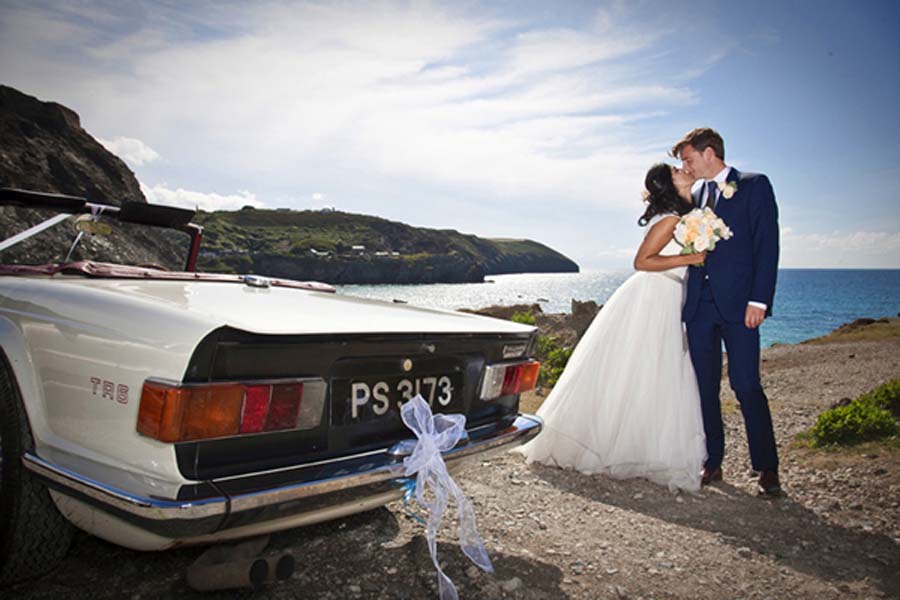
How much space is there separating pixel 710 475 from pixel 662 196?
6.50 feet

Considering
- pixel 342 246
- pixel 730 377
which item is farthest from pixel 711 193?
pixel 342 246

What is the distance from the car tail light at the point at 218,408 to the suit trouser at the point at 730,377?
9.52 ft

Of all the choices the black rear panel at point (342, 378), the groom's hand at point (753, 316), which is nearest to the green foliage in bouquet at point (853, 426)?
the groom's hand at point (753, 316)

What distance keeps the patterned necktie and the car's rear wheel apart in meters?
3.86

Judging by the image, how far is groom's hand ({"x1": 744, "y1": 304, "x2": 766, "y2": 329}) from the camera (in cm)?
341

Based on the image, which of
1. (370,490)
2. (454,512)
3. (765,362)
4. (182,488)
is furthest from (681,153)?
(765,362)

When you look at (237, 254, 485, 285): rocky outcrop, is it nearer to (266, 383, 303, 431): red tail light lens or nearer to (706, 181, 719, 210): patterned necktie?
(706, 181, 719, 210): patterned necktie

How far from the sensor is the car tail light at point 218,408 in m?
1.61

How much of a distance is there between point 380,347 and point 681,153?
288 centimetres

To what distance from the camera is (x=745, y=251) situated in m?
3.55

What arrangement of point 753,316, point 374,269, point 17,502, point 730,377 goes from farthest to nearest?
point 374,269, point 730,377, point 753,316, point 17,502

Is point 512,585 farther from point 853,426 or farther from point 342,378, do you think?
point 853,426

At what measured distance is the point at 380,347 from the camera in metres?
2.03

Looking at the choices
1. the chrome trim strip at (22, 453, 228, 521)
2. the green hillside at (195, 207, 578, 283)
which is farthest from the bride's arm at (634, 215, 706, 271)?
the green hillside at (195, 207, 578, 283)
